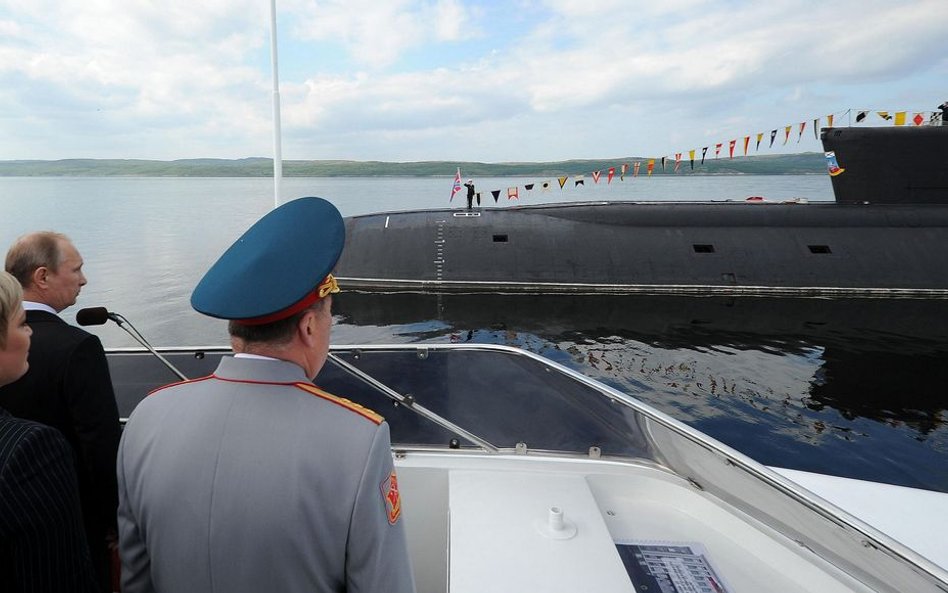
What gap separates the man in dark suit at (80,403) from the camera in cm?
239

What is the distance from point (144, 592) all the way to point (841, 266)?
2184 centimetres

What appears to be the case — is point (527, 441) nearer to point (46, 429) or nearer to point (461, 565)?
point (461, 565)

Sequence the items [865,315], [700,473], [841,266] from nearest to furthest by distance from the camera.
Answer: [700,473], [865,315], [841,266]

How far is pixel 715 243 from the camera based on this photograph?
19.9 metres

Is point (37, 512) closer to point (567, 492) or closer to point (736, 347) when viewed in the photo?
point (567, 492)

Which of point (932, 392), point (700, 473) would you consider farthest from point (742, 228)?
point (700, 473)

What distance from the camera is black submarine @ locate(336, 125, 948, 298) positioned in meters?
18.5

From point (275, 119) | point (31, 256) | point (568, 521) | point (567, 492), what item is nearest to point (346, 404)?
point (568, 521)

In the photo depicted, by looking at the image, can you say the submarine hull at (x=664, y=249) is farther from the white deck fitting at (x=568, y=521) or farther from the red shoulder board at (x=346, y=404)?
the red shoulder board at (x=346, y=404)

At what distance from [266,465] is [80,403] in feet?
5.50

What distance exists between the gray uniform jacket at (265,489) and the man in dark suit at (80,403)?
4.19ft

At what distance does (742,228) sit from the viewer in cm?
2027

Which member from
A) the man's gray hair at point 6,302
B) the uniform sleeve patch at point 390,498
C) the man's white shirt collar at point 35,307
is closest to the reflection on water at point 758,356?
the uniform sleeve patch at point 390,498

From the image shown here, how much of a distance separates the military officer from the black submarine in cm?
1843
